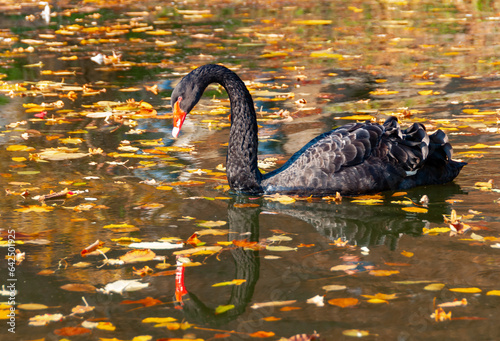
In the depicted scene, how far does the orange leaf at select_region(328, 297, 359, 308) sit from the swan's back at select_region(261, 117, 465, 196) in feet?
6.58

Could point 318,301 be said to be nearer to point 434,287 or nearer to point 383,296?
point 383,296

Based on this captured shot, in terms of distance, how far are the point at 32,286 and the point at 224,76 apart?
2.50 m

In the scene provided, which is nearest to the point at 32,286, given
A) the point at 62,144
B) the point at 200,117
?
the point at 62,144

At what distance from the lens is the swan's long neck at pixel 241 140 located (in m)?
6.15

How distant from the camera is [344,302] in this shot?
4.06 metres

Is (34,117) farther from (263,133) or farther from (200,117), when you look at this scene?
(263,133)

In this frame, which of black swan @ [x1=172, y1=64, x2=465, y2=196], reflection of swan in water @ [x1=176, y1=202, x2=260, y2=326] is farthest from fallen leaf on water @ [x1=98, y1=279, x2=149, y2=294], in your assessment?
black swan @ [x1=172, y1=64, x2=465, y2=196]

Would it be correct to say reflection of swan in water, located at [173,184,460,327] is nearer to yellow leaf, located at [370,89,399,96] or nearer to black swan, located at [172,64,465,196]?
black swan, located at [172,64,465,196]

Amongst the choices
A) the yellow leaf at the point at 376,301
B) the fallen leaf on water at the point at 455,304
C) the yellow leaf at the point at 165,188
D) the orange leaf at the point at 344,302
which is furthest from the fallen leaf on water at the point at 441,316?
the yellow leaf at the point at 165,188

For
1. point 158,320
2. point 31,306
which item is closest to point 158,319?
point 158,320

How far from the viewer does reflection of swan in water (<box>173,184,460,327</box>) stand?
4.49 meters

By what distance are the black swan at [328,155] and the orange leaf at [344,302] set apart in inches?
79.0

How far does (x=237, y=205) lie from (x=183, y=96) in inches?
37.5

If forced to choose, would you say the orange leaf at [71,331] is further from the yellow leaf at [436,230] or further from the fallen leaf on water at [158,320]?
the yellow leaf at [436,230]
